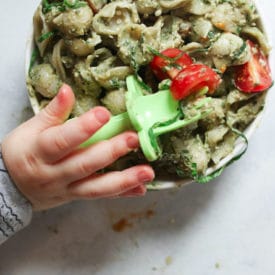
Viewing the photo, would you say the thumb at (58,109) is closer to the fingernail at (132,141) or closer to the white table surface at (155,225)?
the fingernail at (132,141)

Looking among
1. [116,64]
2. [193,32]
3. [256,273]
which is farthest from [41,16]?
[256,273]

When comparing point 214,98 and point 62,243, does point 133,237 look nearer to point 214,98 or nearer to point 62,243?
point 62,243

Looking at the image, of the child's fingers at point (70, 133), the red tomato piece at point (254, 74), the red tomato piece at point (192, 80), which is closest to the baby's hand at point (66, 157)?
the child's fingers at point (70, 133)

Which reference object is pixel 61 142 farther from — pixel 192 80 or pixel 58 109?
pixel 192 80

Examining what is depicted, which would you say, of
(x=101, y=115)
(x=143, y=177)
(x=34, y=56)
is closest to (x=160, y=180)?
(x=143, y=177)

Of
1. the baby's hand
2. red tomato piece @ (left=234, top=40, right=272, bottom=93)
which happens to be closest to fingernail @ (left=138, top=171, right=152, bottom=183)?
the baby's hand

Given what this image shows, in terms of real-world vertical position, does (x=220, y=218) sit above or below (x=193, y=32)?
below

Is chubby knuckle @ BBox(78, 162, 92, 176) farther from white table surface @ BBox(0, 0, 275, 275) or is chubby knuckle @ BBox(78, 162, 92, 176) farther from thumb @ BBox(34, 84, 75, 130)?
white table surface @ BBox(0, 0, 275, 275)
